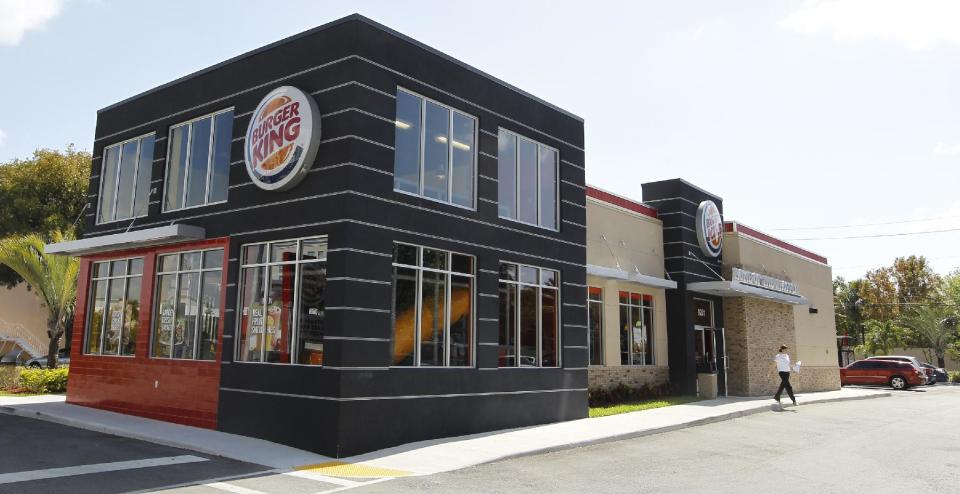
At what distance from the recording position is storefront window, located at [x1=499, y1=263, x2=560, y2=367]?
16281 millimetres

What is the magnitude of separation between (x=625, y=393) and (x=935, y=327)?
41.7 meters

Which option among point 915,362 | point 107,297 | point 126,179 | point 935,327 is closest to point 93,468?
point 107,297

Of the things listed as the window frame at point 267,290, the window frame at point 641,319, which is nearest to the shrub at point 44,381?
the window frame at point 267,290

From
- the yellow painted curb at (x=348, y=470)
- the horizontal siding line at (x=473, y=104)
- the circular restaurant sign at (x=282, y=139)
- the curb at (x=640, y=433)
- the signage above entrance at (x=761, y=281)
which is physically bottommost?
the yellow painted curb at (x=348, y=470)

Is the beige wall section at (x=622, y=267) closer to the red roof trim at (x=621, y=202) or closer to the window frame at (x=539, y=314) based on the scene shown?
the red roof trim at (x=621, y=202)

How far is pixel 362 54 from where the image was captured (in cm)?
1334

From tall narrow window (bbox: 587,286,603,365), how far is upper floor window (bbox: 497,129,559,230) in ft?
14.0

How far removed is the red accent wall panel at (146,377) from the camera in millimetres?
14734

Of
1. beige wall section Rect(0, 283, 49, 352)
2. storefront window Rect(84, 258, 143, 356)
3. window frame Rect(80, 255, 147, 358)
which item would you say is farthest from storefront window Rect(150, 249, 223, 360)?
beige wall section Rect(0, 283, 49, 352)

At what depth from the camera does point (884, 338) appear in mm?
56938

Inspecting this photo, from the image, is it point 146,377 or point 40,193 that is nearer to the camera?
point 146,377

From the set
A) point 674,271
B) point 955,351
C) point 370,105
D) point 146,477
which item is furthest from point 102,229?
point 955,351

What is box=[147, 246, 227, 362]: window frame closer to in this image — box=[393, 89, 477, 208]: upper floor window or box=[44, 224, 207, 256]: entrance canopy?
box=[44, 224, 207, 256]: entrance canopy

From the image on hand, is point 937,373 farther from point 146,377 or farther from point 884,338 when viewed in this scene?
point 146,377
